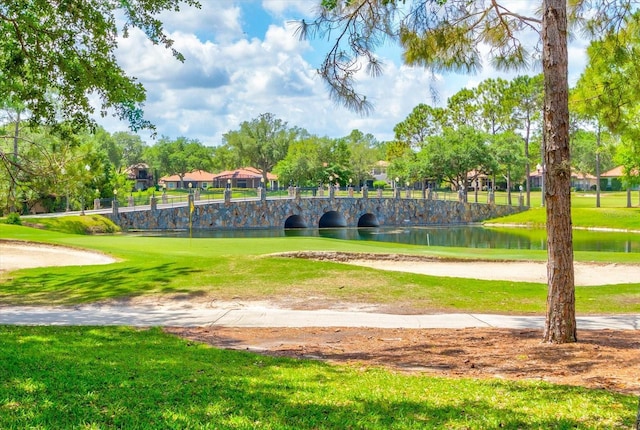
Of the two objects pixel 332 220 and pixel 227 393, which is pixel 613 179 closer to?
pixel 332 220

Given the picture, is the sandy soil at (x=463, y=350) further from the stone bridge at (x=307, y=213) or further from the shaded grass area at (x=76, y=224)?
the stone bridge at (x=307, y=213)

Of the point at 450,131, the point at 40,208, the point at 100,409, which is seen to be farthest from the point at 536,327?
the point at 450,131

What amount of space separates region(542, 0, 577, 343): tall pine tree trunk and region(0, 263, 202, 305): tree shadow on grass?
29.4ft

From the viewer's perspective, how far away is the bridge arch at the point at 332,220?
71938mm

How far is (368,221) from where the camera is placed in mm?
75438

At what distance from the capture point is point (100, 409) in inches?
224

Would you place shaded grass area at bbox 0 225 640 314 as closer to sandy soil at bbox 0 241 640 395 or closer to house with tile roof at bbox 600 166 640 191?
sandy soil at bbox 0 241 640 395

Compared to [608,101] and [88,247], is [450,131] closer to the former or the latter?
[88,247]

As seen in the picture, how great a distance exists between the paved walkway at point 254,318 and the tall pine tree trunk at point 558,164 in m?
2.49

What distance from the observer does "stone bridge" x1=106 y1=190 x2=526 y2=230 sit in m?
55.2

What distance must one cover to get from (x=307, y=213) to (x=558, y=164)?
59544mm

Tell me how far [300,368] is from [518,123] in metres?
71.5

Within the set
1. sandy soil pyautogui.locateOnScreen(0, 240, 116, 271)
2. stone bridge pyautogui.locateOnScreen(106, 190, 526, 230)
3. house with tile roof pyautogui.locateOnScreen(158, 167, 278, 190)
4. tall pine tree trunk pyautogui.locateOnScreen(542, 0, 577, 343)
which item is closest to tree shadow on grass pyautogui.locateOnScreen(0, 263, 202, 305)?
sandy soil pyautogui.locateOnScreen(0, 240, 116, 271)

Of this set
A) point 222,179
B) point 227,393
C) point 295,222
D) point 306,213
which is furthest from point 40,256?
point 222,179
